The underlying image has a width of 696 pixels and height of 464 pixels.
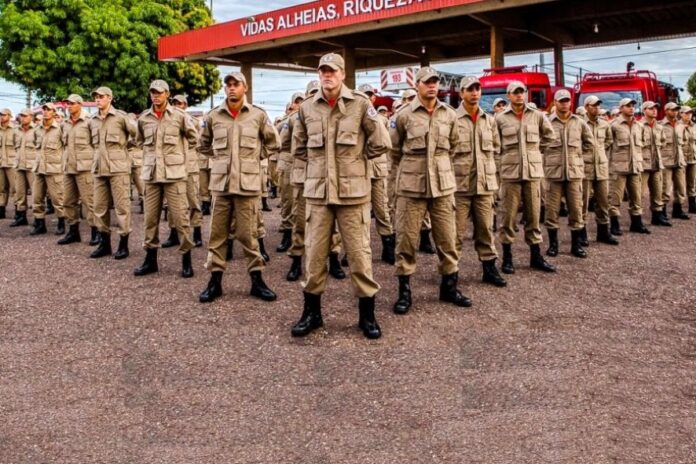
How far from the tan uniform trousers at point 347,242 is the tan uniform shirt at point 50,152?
7.05 metres

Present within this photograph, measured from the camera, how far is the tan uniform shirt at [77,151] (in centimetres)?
943

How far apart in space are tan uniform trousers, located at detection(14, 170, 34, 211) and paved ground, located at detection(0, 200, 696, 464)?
5176 millimetres

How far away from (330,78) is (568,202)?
14.8ft

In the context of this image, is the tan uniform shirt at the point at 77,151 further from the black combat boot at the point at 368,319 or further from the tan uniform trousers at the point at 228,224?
the black combat boot at the point at 368,319

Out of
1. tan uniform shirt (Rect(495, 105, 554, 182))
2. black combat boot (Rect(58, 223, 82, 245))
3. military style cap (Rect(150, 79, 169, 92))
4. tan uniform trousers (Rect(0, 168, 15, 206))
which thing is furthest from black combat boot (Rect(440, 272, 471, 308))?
tan uniform trousers (Rect(0, 168, 15, 206))

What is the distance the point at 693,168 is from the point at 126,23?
80.5 feet

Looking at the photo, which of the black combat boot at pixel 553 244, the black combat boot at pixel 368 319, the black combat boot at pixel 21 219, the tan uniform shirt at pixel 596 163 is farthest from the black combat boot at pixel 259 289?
the black combat boot at pixel 21 219

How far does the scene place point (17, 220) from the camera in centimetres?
1184

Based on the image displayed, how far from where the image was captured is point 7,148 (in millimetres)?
12414

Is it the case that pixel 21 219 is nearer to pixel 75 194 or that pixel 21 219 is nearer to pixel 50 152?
pixel 50 152

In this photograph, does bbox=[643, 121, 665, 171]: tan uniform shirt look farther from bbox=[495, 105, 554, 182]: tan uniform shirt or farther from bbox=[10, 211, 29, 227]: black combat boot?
bbox=[10, 211, 29, 227]: black combat boot

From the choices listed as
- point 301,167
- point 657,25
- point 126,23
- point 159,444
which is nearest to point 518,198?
point 301,167

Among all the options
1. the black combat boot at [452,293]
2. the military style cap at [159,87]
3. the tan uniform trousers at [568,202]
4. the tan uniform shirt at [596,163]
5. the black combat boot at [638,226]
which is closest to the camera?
the black combat boot at [452,293]

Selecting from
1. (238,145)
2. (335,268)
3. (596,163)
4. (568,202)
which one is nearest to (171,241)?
(335,268)
